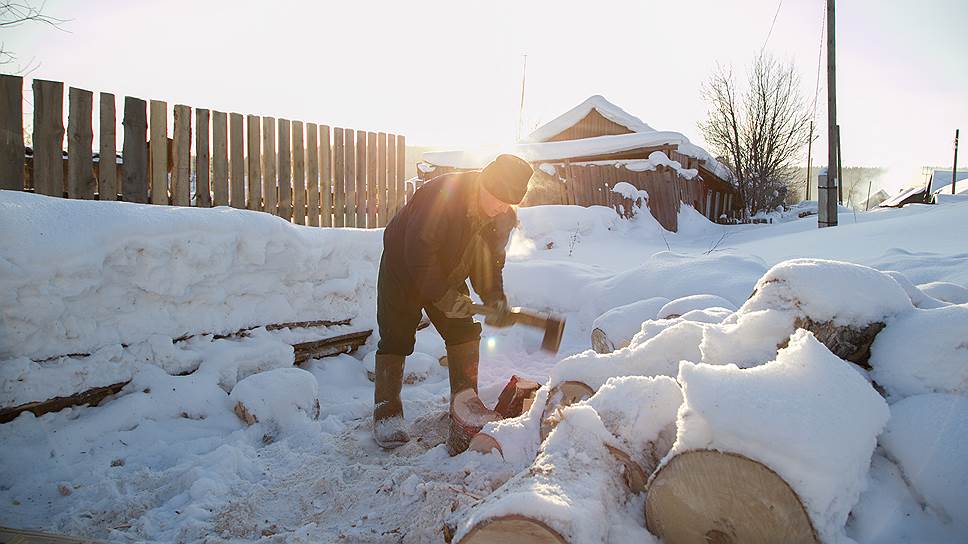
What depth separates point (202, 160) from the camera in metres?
5.31

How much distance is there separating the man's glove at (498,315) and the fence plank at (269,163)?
3546 millimetres

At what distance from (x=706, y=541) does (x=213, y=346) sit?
10.8ft

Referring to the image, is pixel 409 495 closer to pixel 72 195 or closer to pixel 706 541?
pixel 706 541

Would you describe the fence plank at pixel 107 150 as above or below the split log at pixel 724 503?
above

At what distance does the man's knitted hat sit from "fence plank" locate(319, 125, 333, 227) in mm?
3989

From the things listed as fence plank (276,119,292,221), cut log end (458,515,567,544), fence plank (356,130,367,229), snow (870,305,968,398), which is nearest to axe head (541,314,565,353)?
snow (870,305,968,398)

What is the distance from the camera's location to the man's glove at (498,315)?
3354 mm

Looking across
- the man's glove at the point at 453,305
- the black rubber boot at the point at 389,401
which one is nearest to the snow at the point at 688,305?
the man's glove at the point at 453,305

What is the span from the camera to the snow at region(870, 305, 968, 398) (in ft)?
5.75

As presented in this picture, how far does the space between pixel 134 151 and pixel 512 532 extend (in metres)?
4.94

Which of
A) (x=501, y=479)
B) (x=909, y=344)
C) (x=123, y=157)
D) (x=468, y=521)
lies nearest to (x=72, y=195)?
(x=123, y=157)

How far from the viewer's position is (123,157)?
478 centimetres

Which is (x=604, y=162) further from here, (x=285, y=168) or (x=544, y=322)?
(x=544, y=322)

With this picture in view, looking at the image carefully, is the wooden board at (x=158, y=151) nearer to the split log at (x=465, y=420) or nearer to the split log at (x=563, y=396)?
the split log at (x=465, y=420)
